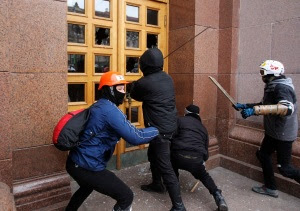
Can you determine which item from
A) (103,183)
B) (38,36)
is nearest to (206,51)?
(38,36)

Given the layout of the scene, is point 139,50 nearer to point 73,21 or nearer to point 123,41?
point 123,41

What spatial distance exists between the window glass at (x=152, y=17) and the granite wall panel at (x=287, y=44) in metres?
2.10

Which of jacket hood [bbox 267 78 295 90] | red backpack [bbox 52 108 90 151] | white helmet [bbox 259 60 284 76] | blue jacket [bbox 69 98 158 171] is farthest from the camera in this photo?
white helmet [bbox 259 60 284 76]

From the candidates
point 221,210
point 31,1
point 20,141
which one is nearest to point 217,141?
point 221,210

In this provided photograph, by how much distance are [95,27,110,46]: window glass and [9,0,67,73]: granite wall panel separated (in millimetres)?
1144

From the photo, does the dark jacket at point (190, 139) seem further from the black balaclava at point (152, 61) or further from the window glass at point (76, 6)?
the window glass at point (76, 6)

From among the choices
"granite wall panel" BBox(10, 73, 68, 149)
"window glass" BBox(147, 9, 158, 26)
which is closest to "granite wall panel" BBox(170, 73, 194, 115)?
"window glass" BBox(147, 9, 158, 26)

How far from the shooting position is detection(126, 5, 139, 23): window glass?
4.84 metres

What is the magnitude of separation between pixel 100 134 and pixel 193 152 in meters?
1.51

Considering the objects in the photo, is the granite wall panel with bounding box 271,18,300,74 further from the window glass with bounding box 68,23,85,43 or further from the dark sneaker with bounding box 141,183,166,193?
the window glass with bounding box 68,23,85,43

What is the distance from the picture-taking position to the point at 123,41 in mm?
4773

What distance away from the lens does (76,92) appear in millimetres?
4387

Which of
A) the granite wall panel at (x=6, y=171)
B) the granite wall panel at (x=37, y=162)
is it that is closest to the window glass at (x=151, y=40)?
the granite wall panel at (x=37, y=162)

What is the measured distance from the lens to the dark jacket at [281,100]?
3758 mm
